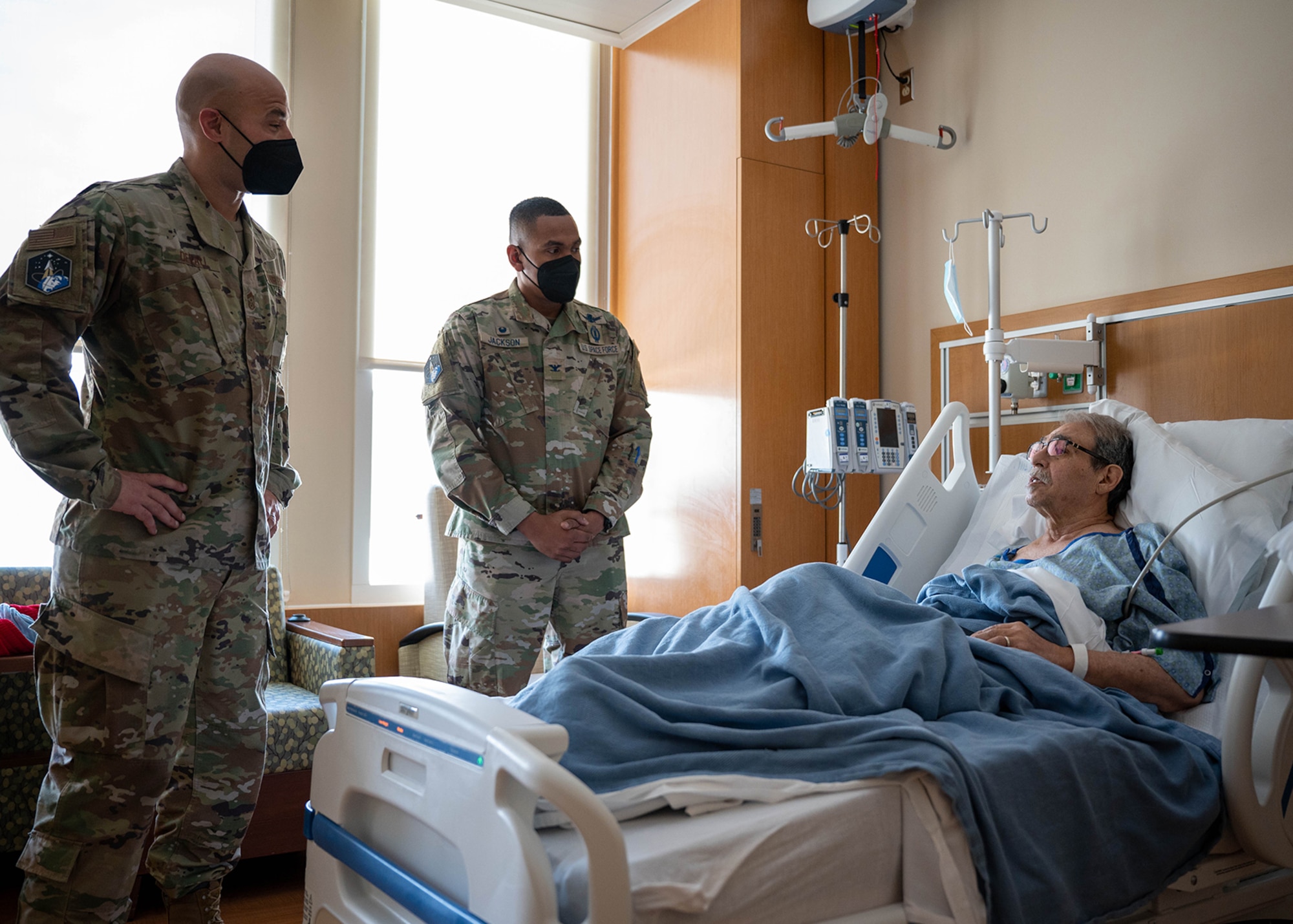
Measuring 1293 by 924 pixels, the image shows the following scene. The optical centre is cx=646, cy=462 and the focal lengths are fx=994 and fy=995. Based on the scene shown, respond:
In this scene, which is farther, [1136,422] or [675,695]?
[1136,422]

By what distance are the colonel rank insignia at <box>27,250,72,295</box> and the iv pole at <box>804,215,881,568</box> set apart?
91.8 inches

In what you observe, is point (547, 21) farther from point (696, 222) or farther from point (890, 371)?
point (890, 371)

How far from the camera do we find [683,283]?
4.18 meters

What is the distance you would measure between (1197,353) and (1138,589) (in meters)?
1.21

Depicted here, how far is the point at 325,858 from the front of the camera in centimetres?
154

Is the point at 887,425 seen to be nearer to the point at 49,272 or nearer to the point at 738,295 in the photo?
the point at 738,295

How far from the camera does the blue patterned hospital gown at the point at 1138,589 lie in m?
1.96

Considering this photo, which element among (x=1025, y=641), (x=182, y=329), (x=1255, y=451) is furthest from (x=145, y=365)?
(x=1255, y=451)

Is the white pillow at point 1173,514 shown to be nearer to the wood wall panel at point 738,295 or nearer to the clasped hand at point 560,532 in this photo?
the clasped hand at point 560,532

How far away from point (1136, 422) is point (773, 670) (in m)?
1.48

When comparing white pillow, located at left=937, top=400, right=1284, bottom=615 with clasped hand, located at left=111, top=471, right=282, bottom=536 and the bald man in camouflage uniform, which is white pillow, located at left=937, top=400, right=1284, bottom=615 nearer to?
the bald man in camouflage uniform

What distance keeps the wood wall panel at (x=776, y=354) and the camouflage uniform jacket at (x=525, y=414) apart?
49.6 inches

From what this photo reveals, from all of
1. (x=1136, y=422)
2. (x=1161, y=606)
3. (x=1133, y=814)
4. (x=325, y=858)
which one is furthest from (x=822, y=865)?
(x=1136, y=422)

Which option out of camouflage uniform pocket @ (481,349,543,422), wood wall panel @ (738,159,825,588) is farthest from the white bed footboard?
wood wall panel @ (738,159,825,588)
